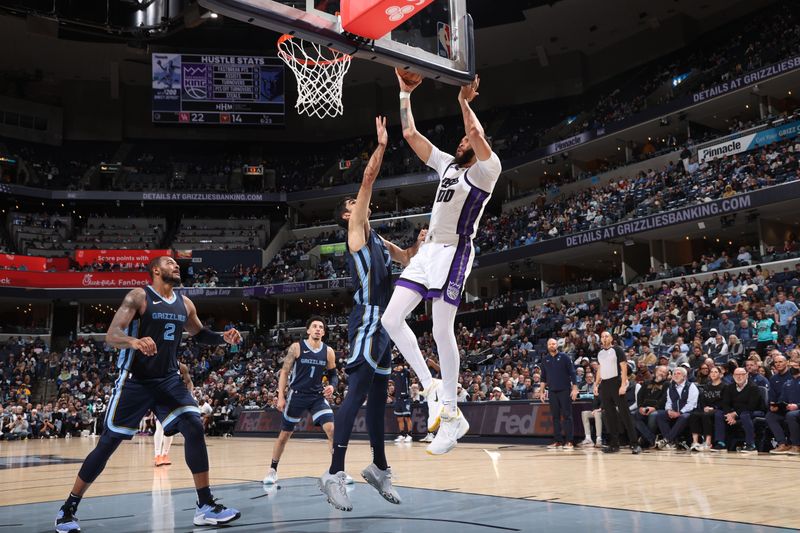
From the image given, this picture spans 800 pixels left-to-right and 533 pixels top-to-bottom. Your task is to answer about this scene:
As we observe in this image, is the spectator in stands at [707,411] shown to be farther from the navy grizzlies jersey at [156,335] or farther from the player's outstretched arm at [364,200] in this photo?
the navy grizzlies jersey at [156,335]

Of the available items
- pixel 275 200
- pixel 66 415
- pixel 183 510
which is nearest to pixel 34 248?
pixel 275 200

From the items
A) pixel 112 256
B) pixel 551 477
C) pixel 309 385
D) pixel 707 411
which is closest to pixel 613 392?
pixel 707 411

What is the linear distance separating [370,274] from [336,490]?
1831 mm

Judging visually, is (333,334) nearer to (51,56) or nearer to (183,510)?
(51,56)

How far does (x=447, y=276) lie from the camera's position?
5590 millimetres

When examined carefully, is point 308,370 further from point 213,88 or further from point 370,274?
point 213,88

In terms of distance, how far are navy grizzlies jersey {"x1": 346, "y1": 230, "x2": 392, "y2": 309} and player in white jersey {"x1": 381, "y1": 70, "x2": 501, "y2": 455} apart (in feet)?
1.60

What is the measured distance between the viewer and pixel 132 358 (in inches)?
238

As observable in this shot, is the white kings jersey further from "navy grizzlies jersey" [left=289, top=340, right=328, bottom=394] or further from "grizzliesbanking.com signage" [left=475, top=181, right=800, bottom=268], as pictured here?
"grizzliesbanking.com signage" [left=475, top=181, right=800, bottom=268]

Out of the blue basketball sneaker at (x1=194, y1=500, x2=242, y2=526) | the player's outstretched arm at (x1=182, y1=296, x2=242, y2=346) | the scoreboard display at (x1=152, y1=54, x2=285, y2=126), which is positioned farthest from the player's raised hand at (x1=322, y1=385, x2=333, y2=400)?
the scoreboard display at (x1=152, y1=54, x2=285, y2=126)

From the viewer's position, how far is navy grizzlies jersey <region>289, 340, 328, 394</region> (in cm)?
949

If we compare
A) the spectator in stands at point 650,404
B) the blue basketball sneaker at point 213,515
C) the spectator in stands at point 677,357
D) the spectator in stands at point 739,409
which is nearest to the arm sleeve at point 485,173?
the blue basketball sneaker at point 213,515

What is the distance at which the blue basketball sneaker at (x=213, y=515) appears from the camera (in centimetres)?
561

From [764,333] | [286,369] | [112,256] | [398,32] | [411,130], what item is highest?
[112,256]
